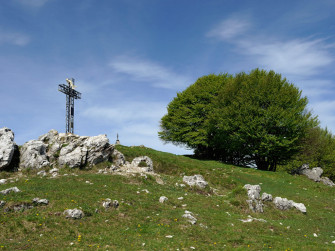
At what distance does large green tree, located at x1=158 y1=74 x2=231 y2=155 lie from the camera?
221ft

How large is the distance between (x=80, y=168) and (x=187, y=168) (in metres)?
19.3

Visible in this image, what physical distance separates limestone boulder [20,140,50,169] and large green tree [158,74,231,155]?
128 feet

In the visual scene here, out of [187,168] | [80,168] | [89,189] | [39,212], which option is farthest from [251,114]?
[39,212]

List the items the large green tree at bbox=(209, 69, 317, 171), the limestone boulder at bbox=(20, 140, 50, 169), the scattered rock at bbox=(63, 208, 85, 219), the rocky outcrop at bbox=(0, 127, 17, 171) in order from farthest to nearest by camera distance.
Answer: the large green tree at bbox=(209, 69, 317, 171)
the limestone boulder at bbox=(20, 140, 50, 169)
the rocky outcrop at bbox=(0, 127, 17, 171)
the scattered rock at bbox=(63, 208, 85, 219)

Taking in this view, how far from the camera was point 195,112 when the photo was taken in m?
68.8

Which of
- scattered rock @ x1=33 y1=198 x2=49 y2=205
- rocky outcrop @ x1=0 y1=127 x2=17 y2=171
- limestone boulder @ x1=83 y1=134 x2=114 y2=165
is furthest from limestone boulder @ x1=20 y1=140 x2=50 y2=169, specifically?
scattered rock @ x1=33 y1=198 x2=49 y2=205

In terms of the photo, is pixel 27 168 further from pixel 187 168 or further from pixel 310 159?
pixel 310 159

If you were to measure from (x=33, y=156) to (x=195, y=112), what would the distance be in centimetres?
4402

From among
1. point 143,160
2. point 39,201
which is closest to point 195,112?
→ point 143,160

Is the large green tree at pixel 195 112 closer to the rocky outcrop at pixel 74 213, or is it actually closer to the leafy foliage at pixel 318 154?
the leafy foliage at pixel 318 154

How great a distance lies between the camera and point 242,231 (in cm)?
1839

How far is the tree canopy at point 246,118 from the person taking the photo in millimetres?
53781

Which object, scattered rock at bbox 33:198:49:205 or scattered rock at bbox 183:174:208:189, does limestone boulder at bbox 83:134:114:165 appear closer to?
scattered rock at bbox 183:174:208:189

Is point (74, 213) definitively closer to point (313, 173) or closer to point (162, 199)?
point (162, 199)
